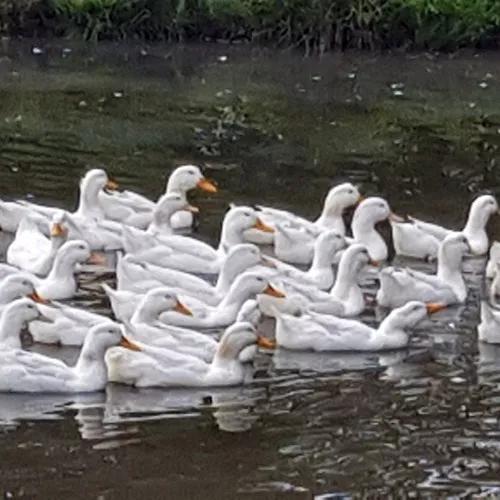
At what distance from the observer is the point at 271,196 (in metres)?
17.0

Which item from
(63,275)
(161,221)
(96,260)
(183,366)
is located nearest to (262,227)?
(161,221)

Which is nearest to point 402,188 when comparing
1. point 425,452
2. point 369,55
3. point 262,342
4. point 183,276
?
point 183,276

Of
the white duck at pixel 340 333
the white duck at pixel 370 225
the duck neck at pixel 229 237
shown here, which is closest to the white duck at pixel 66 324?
the white duck at pixel 340 333

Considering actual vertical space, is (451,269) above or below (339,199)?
below

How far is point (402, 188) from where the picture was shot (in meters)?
17.8

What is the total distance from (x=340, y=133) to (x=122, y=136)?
9.32ft

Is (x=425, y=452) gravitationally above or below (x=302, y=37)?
below

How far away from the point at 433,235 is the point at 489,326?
108 inches

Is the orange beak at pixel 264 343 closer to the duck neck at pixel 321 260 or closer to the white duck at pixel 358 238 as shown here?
the duck neck at pixel 321 260

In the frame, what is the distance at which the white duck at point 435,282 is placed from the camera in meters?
12.9

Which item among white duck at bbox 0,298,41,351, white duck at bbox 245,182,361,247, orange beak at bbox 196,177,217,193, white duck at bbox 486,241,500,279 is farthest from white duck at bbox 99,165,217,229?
white duck at bbox 0,298,41,351

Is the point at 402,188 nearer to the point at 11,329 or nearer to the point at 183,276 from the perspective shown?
the point at 183,276

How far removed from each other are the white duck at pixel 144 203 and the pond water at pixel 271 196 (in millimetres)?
276

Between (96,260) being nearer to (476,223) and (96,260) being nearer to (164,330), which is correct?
(164,330)
